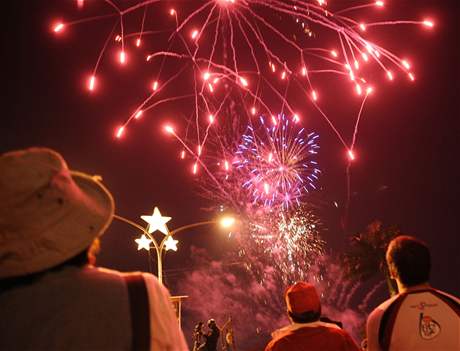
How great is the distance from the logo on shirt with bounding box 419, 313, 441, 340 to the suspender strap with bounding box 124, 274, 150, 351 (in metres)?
2.23

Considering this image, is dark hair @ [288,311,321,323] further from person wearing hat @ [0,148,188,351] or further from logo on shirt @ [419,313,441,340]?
person wearing hat @ [0,148,188,351]

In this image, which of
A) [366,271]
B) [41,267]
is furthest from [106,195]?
[366,271]

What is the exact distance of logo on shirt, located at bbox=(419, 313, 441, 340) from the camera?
3340 mm

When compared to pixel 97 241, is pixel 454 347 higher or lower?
lower

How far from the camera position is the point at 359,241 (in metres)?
36.3

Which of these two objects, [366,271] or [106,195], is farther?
[366,271]

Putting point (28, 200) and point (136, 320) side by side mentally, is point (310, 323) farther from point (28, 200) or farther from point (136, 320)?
point (28, 200)

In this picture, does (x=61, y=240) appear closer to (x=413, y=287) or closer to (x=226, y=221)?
(x=413, y=287)

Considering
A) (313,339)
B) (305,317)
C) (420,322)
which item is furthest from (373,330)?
(305,317)

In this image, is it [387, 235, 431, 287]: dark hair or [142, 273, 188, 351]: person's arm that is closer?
[142, 273, 188, 351]: person's arm

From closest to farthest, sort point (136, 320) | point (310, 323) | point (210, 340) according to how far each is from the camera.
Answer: point (136, 320), point (310, 323), point (210, 340)

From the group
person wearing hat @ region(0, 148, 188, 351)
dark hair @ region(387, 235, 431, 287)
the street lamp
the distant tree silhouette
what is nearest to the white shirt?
dark hair @ region(387, 235, 431, 287)

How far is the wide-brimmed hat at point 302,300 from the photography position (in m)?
4.39

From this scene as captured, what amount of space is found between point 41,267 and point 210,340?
15262mm
